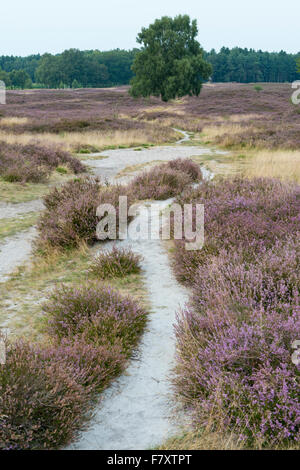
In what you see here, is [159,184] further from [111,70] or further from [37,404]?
[111,70]

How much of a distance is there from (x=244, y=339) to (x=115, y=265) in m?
3.02

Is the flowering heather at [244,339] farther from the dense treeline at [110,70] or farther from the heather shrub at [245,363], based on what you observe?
the dense treeline at [110,70]

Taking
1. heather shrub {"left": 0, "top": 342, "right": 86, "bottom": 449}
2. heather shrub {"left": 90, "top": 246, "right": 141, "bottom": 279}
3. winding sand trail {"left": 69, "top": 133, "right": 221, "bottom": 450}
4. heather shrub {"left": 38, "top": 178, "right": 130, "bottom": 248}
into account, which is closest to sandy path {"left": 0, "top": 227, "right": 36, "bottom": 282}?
heather shrub {"left": 38, "top": 178, "right": 130, "bottom": 248}

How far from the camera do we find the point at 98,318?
3.95m

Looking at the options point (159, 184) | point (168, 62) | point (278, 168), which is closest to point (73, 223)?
point (159, 184)

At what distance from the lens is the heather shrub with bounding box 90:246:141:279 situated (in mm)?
5844

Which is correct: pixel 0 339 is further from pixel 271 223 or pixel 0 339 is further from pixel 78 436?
pixel 271 223

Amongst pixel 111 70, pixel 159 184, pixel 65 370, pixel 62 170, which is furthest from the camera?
pixel 111 70

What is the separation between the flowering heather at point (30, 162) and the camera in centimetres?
1250

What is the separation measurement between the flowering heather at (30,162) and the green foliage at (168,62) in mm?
44543

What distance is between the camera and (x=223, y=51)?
149m

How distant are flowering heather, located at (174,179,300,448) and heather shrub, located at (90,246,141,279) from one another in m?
0.66

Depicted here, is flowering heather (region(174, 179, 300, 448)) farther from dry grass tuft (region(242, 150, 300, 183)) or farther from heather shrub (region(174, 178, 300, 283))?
dry grass tuft (region(242, 150, 300, 183))

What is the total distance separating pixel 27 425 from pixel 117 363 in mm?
1020
